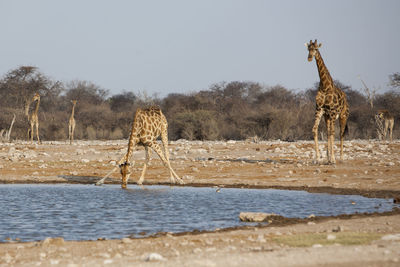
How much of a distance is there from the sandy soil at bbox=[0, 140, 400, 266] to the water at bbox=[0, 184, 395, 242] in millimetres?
943

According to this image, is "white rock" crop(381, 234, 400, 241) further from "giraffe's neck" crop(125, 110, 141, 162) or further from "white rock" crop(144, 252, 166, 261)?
"giraffe's neck" crop(125, 110, 141, 162)

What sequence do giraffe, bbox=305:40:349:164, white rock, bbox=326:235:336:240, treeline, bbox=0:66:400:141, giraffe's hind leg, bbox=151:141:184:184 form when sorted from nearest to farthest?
white rock, bbox=326:235:336:240, giraffe's hind leg, bbox=151:141:184:184, giraffe, bbox=305:40:349:164, treeline, bbox=0:66:400:141

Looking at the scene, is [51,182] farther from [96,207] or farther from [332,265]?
[332,265]

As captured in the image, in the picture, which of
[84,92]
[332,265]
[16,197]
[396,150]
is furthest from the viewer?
[84,92]

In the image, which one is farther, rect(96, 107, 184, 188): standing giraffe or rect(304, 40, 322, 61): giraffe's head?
rect(304, 40, 322, 61): giraffe's head

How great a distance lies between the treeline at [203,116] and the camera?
40.8 meters

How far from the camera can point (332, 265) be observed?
19.8 ft

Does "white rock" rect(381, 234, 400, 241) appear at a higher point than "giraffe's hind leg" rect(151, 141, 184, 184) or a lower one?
lower

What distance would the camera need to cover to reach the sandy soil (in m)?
6.51

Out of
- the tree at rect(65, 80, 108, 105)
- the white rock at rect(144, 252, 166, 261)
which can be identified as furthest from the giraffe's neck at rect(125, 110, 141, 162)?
the tree at rect(65, 80, 108, 105)

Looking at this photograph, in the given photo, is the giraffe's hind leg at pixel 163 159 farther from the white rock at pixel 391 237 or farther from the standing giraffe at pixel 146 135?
the white rock at pixel 391 237

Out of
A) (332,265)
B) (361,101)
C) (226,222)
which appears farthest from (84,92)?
(332,265)

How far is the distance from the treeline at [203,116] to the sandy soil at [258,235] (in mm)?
19056

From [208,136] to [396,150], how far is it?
17.5 metres
